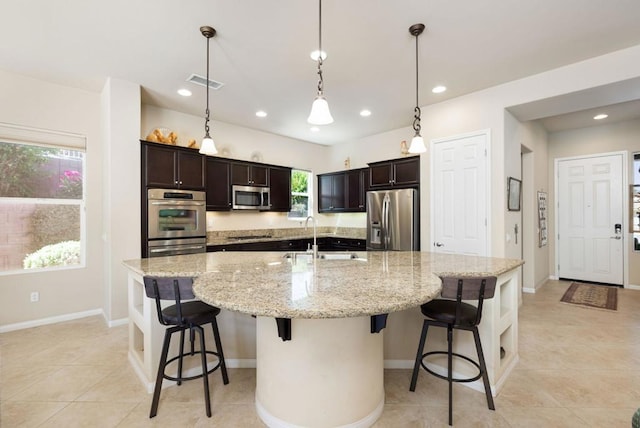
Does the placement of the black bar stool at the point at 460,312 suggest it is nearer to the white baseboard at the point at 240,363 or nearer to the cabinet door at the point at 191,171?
the white baseboard at the point at 240,363

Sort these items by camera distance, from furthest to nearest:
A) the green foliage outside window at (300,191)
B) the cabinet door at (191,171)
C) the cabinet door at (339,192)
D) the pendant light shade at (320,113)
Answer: the green foliage outside window at (300,191), the cabinet door at (339,192), the cabinet door at (191,171), the pendant light shade at (320,113)

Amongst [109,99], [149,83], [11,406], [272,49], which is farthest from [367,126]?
[11,406]

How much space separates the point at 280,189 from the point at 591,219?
222 inches

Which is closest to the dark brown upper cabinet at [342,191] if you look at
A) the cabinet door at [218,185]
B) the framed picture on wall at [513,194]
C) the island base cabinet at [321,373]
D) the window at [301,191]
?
the window at [301,191]

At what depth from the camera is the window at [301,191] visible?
20.1ft

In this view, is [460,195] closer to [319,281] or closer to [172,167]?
[319,281]

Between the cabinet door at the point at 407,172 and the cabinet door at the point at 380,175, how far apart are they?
0.13 meters

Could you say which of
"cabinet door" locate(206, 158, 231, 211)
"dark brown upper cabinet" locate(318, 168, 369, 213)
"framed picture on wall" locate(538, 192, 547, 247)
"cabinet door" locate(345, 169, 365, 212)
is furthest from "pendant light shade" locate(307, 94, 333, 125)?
"framed picture on wall" locate(538, 192, 547, 247)

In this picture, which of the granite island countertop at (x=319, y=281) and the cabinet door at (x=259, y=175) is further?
the cabinet door at (x=259, y=175)

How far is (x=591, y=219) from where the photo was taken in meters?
5.25

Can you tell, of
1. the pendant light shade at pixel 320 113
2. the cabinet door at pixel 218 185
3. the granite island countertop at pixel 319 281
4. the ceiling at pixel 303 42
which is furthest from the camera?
Answer: the cabinet door at pixel 218 185

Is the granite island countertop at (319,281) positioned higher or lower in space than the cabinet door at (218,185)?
lower

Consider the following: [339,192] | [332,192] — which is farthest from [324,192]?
[339,192]

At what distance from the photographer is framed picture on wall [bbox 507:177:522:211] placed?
3.67 m
